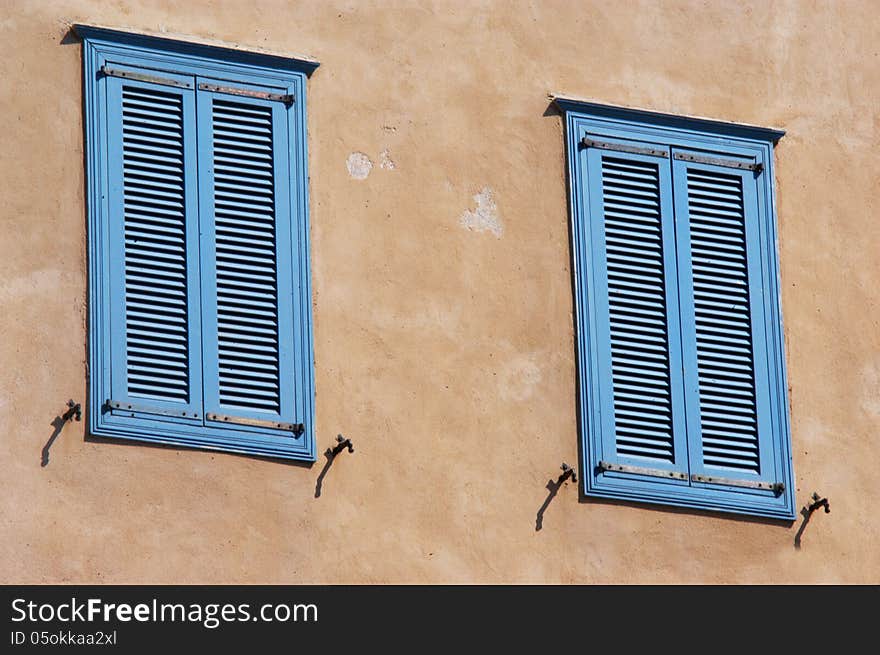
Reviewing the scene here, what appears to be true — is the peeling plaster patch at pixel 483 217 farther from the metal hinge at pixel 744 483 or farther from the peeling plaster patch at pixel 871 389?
the peeling plaster patch at pixel 871 389

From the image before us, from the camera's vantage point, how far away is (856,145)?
50.2ft

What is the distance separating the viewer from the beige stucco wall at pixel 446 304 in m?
13.3

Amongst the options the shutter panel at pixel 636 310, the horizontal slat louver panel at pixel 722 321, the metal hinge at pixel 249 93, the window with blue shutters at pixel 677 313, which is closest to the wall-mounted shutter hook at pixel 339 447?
the window with blue shutters at pixel 677 313

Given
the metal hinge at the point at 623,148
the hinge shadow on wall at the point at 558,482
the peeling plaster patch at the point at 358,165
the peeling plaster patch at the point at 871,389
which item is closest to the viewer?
the hinge shadow on wall at the point at 558,482

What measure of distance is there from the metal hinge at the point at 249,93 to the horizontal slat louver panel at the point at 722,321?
86.9 inches

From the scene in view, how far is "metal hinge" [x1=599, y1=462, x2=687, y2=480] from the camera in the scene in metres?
14.1

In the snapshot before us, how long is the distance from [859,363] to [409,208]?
2576 mm

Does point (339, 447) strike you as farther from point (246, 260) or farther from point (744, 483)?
point (744, 483)

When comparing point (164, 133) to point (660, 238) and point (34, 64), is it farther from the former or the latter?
point (660, 238)

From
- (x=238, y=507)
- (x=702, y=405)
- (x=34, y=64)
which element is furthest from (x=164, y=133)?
(x=702, y=405)

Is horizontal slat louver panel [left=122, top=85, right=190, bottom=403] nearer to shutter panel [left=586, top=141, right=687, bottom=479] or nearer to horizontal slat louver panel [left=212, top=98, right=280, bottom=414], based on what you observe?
horizontal slat louver panel [left=212, top=98, right=280, bottom=414]

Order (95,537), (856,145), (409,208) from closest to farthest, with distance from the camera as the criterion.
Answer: (95,537), (409,208), (856,145)

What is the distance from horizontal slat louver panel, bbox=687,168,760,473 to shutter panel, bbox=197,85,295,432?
2.21 meters

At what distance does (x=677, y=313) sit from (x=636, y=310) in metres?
0.22
